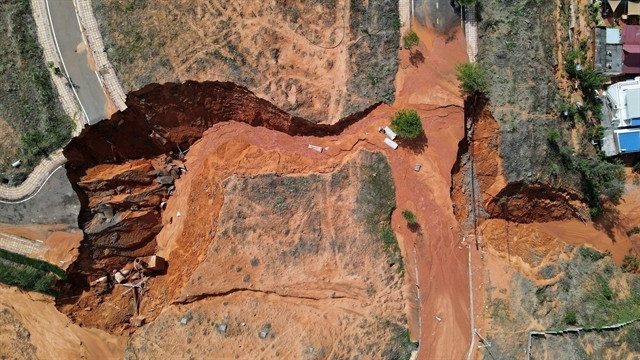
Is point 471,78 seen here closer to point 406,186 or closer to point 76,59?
point 406,186

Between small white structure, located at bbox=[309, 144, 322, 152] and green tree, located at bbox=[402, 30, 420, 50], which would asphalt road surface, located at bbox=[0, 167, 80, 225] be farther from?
green tree, located at bbox=[402, 30, 420, 50]

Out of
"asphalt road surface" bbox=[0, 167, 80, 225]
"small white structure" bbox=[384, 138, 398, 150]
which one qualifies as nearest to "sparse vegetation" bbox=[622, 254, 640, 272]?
"small white structure" bbox=[384, 138, 398, 150]

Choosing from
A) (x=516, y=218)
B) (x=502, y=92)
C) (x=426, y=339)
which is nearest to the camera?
(x=426, y=339)

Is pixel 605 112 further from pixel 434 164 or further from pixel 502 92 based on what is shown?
pixel 434 164

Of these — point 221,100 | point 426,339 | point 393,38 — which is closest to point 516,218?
point 426,339

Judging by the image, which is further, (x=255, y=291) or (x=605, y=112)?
(x=605, y=112)

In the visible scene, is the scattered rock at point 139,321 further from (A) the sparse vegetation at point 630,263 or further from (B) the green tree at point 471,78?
(A) the sparse vegetation at point 630,263
